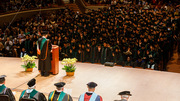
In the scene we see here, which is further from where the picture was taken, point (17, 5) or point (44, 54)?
point (17, 5)

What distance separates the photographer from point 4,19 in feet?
50.9

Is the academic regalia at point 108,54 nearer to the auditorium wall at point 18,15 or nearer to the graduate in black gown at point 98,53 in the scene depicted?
the graduate in black gown at point 98,53

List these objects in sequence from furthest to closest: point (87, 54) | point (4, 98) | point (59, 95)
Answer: point (87, 54)
point (4, 98)
point (59, 95)

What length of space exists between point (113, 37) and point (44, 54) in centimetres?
540

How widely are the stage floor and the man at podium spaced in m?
0.27

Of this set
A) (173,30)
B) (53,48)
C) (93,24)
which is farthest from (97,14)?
(53,48)

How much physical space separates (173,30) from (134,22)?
2054mm

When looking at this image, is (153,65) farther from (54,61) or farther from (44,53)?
(44,53)

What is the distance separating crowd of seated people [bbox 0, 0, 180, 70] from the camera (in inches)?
395

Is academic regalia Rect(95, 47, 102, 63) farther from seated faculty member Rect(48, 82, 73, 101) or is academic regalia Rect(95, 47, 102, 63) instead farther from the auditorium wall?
the auditorium wall

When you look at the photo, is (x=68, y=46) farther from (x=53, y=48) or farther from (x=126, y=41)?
(x=53, y=48)

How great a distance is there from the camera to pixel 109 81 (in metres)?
6.92

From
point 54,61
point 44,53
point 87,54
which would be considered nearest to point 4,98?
point 44,53

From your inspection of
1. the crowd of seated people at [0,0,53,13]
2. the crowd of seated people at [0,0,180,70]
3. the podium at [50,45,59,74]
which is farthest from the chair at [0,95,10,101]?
the crowd of seated people at [0,0,53,13]
